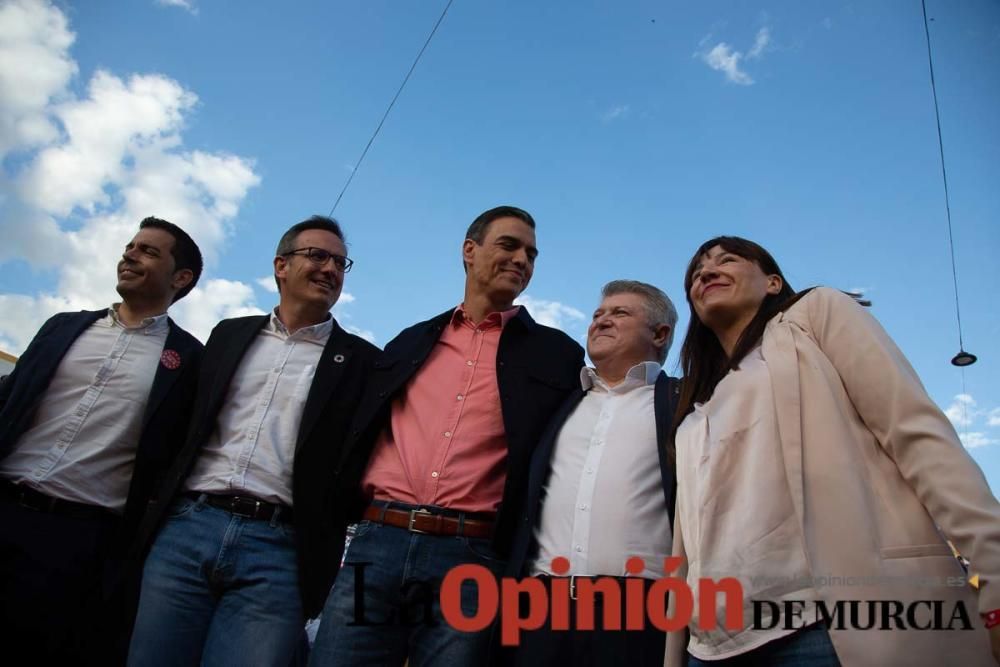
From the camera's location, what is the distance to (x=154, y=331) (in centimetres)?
317

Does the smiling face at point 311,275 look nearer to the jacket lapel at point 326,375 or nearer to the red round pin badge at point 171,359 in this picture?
the jacket lapel at point 326,375

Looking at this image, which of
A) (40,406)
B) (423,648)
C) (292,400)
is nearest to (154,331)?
(40,406)

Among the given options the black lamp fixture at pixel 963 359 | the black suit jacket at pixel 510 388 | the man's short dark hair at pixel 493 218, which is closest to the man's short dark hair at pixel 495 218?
the man's short dark hair at pixel 493 218

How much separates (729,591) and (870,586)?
1.07ft

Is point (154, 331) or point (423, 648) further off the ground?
point (154, 331)

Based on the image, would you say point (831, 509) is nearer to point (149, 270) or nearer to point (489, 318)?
point (489, 318)

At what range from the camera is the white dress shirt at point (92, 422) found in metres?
2.69

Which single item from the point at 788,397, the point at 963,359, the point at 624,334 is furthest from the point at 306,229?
the point at 963,359

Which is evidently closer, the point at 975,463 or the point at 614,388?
the point at 975,463

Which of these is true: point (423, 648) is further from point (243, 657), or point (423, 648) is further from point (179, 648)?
point (179, 648)

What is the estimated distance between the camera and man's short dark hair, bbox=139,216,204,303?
344 cm

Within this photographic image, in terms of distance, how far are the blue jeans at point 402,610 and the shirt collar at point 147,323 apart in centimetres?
170

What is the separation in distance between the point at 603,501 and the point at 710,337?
741 millimetres

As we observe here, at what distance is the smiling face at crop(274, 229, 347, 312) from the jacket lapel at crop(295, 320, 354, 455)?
0.16 meters
